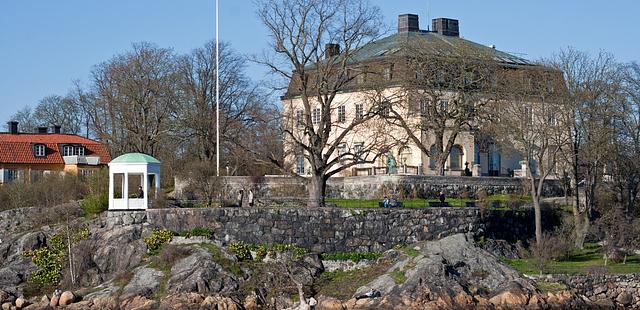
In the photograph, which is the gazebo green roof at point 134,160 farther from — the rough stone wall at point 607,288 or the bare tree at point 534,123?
the rough stone wall at point 607,288

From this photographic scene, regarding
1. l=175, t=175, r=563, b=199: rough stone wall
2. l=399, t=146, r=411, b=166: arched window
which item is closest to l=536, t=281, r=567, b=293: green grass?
l=175, t=175, r=563, b=199: rough stone wall

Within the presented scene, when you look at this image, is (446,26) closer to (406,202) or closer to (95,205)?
(406,202)

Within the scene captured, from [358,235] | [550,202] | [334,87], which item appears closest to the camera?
[358,235]

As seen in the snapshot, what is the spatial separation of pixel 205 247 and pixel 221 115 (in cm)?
2328

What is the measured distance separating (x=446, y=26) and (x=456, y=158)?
31.0 ft

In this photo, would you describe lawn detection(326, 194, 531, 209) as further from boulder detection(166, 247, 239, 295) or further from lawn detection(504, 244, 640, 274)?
boulder detection(166, 247, 239, 295)

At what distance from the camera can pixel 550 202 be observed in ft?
171

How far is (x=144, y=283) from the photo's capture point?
39719 mm

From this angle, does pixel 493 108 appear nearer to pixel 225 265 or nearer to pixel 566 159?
pixel 566 159

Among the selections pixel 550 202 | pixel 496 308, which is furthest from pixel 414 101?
pixel 496 308

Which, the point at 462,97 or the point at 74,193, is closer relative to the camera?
the point at 74,193

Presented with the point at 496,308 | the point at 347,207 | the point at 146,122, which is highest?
the point at 146,122

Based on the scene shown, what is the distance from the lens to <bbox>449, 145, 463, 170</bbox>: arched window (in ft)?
213

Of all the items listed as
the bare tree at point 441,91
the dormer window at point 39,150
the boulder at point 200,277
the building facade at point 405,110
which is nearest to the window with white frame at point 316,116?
the building facade at point 405,110
